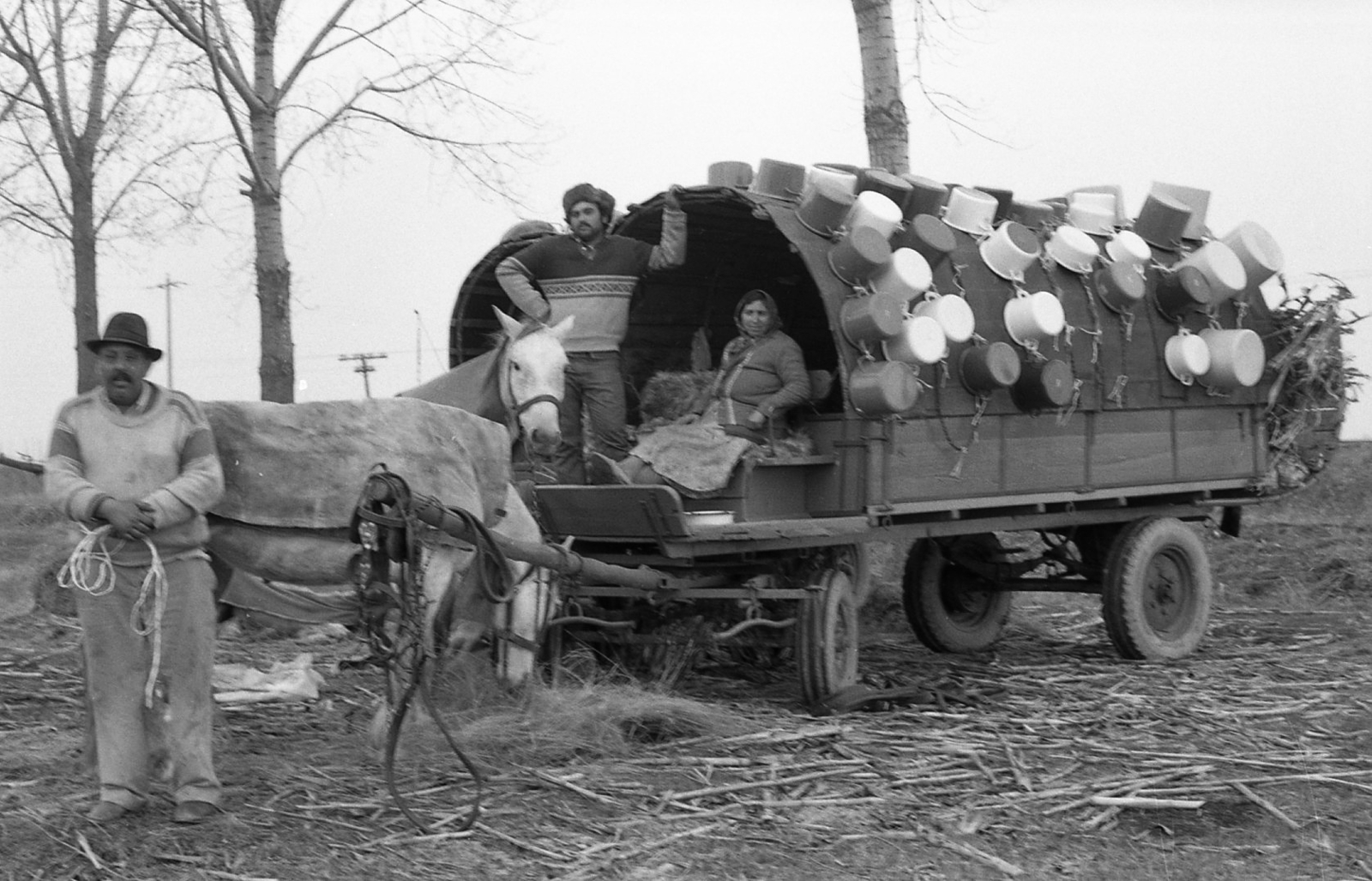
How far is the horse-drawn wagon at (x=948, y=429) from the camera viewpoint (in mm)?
7254

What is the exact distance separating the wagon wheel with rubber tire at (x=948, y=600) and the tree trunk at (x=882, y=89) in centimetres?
302

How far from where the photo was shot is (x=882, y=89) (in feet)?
37.0

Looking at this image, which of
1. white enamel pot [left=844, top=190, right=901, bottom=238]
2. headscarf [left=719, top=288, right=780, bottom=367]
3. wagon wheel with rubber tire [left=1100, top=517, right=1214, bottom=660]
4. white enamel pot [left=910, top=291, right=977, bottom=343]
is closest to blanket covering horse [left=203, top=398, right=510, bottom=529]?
headscarf [left=719, top=288, right=780, bottom=367]

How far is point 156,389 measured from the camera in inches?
211

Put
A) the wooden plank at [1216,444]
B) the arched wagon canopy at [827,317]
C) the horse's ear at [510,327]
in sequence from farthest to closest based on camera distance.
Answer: the wooden plank at [1216,444] < the arched wagon canopy at [827,317] < the horse's ear at [510,327]

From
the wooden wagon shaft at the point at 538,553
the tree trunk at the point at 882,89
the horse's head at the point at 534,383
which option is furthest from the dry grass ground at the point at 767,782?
the tree trunk at the point at 882,89

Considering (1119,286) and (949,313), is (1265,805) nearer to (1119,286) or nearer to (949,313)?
(949,313)

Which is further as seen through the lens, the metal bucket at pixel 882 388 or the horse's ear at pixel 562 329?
the horse's ear at pixel 562 329

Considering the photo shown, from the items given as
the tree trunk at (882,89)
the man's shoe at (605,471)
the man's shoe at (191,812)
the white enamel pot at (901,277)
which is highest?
the tree trunk at (882,89)

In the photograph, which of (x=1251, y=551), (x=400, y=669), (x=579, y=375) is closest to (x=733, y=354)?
(x=579, y=375)

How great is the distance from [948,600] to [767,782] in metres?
4.39

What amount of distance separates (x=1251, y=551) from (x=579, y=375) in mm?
7363

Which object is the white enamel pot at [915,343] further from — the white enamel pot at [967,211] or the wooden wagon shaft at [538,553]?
the wooden wagon shaft at [538,553]

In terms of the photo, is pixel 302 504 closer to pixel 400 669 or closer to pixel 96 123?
pixel 400 669
